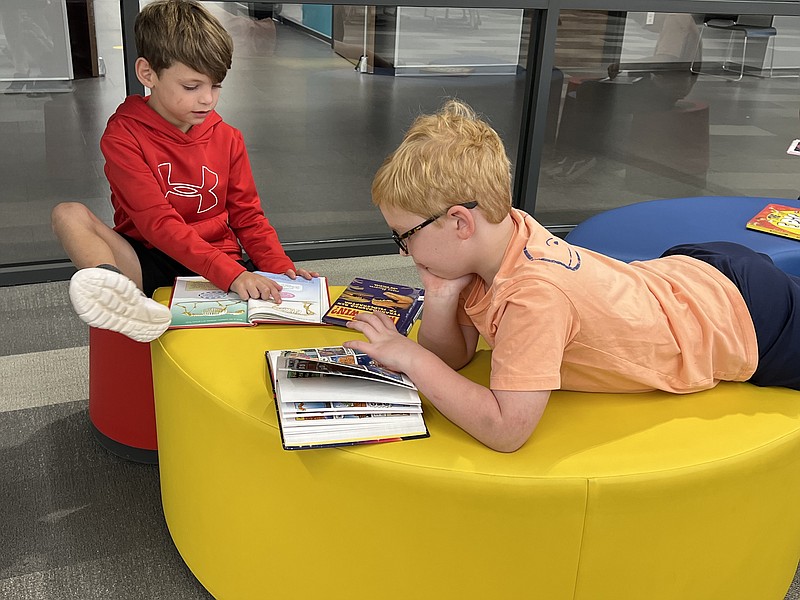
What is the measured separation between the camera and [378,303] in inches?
82.2

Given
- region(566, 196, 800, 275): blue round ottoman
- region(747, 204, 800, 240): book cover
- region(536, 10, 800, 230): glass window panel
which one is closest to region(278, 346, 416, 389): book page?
region(566, 196, 800, 275): blue round ottoman

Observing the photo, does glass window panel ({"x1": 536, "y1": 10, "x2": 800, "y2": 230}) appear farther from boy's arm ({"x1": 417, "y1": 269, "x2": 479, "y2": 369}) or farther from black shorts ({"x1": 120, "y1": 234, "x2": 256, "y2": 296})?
boy's arm ({"x1": 417, "y1": 269, "x2": 479, "y2": 369})

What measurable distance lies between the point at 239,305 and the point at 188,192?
483mm

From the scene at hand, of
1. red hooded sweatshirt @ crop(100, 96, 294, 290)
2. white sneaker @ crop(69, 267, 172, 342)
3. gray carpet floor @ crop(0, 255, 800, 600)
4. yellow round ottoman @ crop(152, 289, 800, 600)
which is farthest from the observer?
red hooded sweatshirt @ crop(100, 96, 294, 290)

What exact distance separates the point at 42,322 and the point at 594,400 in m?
2.21

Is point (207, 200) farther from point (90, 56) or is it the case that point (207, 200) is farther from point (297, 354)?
point (90, 56)

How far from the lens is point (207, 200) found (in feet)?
7.96

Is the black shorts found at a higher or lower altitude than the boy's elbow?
lower

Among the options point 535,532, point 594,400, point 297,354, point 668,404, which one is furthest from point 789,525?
point 297,354

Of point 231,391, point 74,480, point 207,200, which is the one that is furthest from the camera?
point 207,200

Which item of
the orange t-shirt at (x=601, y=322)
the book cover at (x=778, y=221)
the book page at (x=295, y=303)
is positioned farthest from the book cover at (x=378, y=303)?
the book cover at (x=778, y=221)

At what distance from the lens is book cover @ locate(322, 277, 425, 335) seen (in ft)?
6.56

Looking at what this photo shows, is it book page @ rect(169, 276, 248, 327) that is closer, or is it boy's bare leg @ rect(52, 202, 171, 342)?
boy's bare leg @ rect(52, 202, 171, 342)

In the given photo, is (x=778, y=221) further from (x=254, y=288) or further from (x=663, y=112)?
(x=254, y=288)
